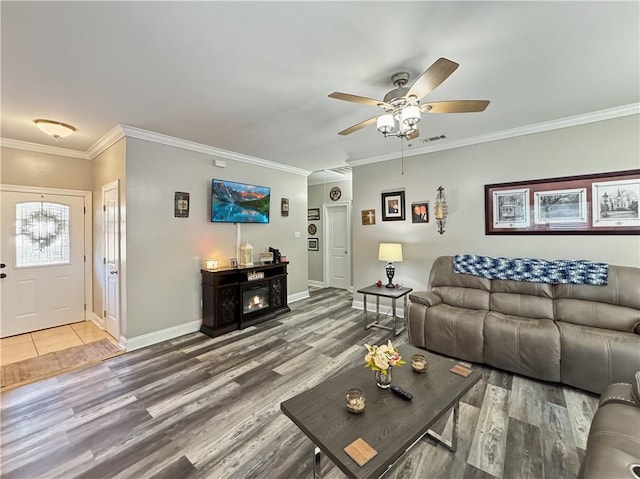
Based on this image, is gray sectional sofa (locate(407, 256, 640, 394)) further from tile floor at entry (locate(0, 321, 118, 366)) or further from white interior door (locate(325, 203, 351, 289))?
tile floor at entry (locate(0, 321, 118, 366))

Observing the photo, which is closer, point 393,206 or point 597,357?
point 597,357

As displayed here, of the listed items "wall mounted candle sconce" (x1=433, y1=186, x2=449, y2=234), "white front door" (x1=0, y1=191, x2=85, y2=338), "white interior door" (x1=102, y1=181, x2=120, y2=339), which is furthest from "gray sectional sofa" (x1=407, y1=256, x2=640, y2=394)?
"white front door" (x1=0, y1=191, x2=85, y2=338)

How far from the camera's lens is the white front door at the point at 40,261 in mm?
3762

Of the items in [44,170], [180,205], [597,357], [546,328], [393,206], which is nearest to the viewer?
[597,357]

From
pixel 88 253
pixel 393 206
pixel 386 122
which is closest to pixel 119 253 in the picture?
pixel 88 253

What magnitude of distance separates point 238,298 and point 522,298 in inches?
144

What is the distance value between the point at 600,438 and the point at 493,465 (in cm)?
62

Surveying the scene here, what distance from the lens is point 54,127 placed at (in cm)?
311

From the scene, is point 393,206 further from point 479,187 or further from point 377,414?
point 377,414

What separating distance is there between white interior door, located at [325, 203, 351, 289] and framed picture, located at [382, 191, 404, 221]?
2036 mm

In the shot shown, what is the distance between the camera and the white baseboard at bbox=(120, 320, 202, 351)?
3342mm

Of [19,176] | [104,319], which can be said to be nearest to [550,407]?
[104,319]

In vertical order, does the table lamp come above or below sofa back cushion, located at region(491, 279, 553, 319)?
above

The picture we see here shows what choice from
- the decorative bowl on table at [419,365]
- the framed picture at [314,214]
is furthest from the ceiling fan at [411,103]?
the framed picture at [314,214]
